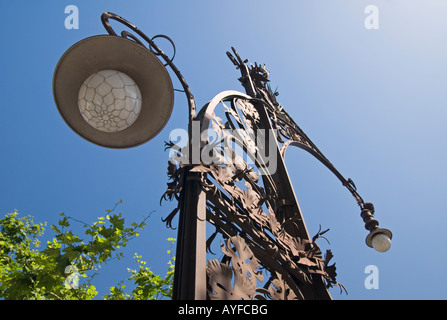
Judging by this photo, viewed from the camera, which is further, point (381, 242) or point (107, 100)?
point (381, 242)

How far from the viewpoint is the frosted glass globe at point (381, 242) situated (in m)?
4.46

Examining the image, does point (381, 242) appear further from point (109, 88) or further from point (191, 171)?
point (109, 88)

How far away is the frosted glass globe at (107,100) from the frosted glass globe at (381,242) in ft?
11.8

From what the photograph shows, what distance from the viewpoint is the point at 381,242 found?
4.50m

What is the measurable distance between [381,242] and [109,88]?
3.81m

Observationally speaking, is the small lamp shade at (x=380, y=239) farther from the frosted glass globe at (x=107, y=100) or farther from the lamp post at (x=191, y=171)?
the frosted glass globe at (x=107, y=100)

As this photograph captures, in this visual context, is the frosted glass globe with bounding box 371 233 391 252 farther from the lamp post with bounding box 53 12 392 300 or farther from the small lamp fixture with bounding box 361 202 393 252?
the lamp post with bounding box 53 12 392 300

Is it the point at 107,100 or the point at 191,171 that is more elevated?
the point at 107,100

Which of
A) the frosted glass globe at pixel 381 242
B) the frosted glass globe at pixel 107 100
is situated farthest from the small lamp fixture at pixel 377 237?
the frosted glass globe at pixel 107 100

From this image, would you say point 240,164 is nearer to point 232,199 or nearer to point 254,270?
point 232,199

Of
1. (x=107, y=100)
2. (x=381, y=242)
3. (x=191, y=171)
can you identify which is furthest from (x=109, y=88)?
(x=381, y=242)
